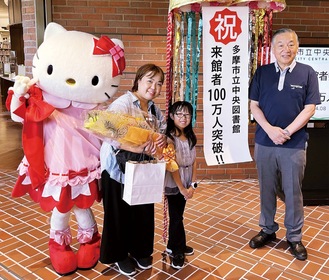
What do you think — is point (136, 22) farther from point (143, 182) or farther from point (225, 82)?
point (143, 182)

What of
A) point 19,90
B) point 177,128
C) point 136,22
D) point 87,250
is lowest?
point 87,250

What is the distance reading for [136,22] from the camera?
4223 mm

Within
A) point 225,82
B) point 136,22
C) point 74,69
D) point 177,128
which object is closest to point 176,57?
point 225,82

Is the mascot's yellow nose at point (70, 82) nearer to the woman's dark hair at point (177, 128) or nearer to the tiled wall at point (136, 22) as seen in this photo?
the woman's dark hair at point (177, 128)

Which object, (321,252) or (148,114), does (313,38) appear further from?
(148,114)

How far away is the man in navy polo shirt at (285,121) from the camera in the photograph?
8.58ft

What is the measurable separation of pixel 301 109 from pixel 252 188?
181 cm

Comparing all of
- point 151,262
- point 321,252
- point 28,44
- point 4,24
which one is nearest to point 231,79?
point 151,262

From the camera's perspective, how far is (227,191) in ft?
13.8

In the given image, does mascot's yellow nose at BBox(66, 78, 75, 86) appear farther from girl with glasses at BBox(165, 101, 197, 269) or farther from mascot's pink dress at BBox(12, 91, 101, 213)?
girl with glasses at BBox(165, 101, 197, 269)

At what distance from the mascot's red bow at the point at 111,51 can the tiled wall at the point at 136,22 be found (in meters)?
1.92

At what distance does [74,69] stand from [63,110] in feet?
0.97

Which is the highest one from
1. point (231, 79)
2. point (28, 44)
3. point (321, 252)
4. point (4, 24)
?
point (4, 24)

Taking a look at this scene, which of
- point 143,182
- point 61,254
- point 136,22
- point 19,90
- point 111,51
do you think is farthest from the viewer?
point 136,22
